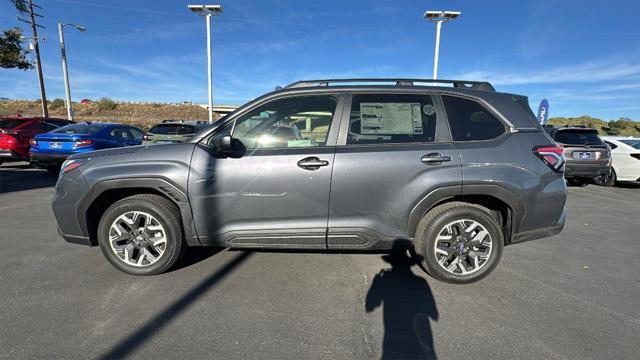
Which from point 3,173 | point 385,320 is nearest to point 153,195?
point 385,320

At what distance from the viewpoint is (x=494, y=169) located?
301 centimetres

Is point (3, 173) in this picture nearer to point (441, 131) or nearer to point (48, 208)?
point (48, 208)

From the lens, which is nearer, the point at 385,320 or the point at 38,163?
the point at 385,320

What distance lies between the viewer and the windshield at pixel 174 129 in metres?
9.88

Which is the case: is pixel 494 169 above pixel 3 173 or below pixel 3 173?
above

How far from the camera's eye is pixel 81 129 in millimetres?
8438

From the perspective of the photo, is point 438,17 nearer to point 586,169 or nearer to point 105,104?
point 586,169

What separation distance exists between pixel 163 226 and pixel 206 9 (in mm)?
18781

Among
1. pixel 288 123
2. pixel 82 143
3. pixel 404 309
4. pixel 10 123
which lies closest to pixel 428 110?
pixel 288 123

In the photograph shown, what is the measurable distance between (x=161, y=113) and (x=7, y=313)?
61.7 m

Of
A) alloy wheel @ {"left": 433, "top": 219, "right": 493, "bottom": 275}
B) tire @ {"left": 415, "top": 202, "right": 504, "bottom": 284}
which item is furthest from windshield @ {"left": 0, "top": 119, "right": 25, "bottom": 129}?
alloy wheel @ {"left": 433, "top": 219, "right": 493, "bottom": 275}

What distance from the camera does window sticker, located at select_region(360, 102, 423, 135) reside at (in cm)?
314

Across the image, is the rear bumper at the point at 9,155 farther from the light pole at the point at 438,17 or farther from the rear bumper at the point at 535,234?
the light pole at the point at 438,17

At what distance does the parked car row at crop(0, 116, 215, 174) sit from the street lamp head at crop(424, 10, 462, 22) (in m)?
13.7
